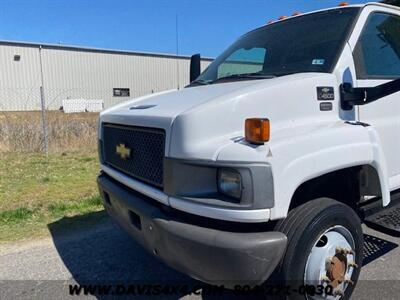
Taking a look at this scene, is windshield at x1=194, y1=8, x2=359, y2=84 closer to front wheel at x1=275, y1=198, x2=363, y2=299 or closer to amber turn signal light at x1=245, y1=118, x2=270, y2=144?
amber turn signal light at x1=245, y1=118, x2=270, y2=144

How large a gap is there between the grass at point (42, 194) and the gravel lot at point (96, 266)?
0.59m

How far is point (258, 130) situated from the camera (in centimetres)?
250

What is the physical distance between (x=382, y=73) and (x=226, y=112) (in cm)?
172

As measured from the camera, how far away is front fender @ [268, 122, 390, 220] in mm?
2498

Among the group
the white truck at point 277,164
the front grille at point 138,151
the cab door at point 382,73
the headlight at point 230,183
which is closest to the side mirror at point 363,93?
the white truck at point 277,164

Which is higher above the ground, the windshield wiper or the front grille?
the windshield wiper

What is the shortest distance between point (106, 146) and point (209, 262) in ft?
5.86

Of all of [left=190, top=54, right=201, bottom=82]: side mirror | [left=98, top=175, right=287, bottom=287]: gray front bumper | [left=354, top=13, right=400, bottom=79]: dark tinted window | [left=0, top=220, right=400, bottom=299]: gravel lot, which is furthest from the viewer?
[left=190, top=54, right=201, bottom=82]: side mirror

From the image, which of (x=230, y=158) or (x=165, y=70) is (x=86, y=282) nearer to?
(x=230, y=158)

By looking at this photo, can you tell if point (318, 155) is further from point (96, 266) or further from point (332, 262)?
point (96, 266)

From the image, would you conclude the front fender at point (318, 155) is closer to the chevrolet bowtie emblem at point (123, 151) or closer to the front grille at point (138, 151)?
the front grille at point (138, 151)

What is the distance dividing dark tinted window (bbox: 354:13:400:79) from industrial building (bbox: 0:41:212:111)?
1273 inches

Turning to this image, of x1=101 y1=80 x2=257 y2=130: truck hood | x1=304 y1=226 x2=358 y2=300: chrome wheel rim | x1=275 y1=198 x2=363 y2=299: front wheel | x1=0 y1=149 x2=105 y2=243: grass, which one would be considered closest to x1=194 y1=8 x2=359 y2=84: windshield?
x1=101 y1=80 x2=257 y2=130: truck hood

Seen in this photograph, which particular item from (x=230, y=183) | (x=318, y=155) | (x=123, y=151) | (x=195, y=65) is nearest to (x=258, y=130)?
(x=230, y=183)
